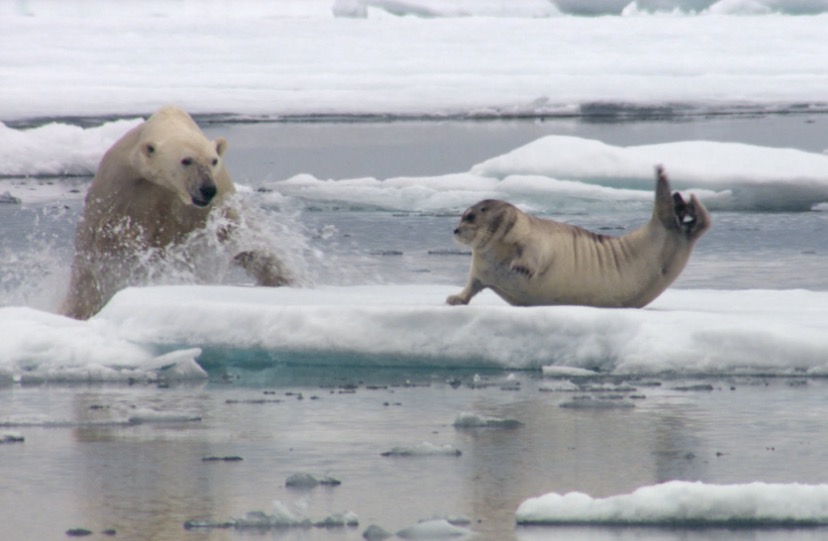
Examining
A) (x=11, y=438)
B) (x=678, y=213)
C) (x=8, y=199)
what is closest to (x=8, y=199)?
(x=8, y=199)

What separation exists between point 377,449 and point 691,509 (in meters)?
1.17

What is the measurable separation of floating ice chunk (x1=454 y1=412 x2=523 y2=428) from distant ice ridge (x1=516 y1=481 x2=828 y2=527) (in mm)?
1244

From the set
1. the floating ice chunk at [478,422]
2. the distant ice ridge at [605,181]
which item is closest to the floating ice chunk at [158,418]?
the floating ice chunk at [478,422]

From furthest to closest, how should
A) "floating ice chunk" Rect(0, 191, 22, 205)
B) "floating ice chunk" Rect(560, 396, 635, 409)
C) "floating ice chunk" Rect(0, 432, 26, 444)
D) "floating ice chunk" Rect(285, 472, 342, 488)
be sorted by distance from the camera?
1. "floating ice chunk" Rect(0, 191, 22, 205)
2. "floating ice chunk" Rect(560, 396, 635, 409)
3. "floating ice chunk" Rect(0, 432, 26, 444)
4. "floating ice chunk" Rect(285, 472, 342, 488)

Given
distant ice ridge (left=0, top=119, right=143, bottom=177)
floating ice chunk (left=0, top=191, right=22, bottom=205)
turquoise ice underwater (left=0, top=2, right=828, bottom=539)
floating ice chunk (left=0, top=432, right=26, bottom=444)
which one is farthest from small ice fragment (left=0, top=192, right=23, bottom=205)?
floating ice chunk (left=0, top=432, right=26, bottom=444)

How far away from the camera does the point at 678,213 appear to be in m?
6.38

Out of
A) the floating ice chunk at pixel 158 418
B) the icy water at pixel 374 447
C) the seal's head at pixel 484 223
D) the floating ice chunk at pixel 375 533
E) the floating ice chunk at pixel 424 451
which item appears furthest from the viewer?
the seal's head at pixel 484 223

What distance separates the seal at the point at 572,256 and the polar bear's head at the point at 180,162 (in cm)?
151

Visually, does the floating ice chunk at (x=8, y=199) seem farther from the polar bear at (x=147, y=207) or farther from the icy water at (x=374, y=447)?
the icy water at (x=374, y=447)

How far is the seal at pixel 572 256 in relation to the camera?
20.2 feet

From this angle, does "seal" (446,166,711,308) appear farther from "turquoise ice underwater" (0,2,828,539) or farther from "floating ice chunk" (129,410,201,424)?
"floating ice chunk" (129,410,201,424)

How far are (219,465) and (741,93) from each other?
74.8 ft

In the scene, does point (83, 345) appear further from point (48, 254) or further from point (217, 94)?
point (217, 94)

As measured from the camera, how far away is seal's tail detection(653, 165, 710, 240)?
6.32 meters
